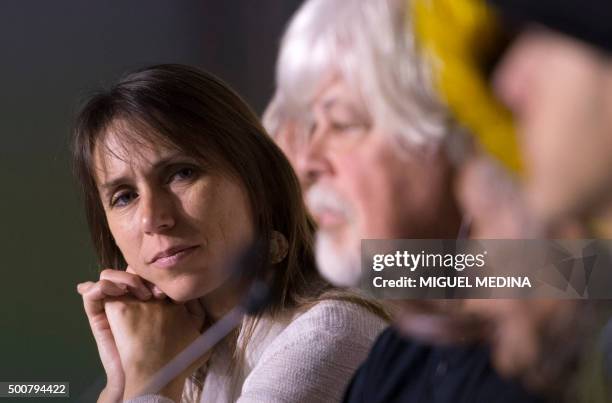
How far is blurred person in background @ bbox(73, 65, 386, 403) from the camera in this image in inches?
33.3

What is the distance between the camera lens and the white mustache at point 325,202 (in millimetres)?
754

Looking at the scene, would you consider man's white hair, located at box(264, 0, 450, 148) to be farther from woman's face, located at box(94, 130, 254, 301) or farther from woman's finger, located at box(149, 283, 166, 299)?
woman's finger, located at box(149, 283, 166, 299)

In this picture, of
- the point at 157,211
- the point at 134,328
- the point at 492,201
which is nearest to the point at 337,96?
the point at 492,201

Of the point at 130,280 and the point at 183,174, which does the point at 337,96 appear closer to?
the point at 183,174

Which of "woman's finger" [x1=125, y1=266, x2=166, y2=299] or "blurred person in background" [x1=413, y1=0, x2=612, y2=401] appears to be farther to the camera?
"woman's finger" [x1=125, y1=266, x2=166, y2=299]

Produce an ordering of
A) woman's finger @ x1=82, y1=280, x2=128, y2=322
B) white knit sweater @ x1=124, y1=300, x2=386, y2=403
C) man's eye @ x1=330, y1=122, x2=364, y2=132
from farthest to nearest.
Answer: woman's finger @ x1=82, y1=280, x2=128, y2=322 < white knit sweater @ x1=124, y1=300, x2=386, y2=403 < man's eye @ x1=330, y1=122, x2=364, y2=132

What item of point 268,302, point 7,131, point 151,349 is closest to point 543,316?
point 268,302

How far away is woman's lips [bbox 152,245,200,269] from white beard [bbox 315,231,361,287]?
14cm

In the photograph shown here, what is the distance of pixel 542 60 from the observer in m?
0.63

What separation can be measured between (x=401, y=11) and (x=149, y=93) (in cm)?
30

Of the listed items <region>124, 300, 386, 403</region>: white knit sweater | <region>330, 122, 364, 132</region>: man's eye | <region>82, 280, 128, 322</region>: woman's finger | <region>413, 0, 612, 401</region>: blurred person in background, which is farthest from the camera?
<region>82, 280, 128, 322</region>: woman's finger

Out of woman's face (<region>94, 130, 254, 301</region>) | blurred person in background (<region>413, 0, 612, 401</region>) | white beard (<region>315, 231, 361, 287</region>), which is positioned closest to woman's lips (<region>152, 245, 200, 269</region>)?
woman's face (<region>94, 130, 254, 301</region>)

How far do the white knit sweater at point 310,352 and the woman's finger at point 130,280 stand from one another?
5.1 inches

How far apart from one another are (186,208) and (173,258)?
52mm
